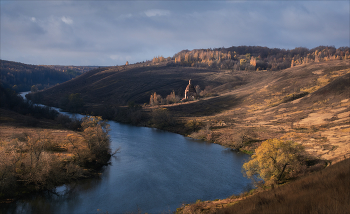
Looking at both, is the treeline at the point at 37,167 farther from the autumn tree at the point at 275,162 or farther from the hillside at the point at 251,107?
the hillside at the point at 251,107

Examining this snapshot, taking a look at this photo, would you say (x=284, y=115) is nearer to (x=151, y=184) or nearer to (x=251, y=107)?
(x=251, y=107)

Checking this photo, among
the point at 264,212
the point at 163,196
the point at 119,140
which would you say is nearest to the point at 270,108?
the point at 119,140

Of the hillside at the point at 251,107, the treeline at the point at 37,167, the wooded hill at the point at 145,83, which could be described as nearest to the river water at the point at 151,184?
the treeline at the point at 37,167

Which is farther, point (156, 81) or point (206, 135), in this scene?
point (156, 81)

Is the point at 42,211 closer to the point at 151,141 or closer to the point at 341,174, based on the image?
the point at 341,174

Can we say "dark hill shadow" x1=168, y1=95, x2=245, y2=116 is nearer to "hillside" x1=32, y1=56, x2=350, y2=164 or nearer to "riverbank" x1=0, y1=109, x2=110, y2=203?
"hillside" x1=32, y1=56, x2=350, y2=164

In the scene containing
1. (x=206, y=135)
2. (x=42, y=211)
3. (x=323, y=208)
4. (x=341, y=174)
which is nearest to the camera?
(x=323, y=208)
